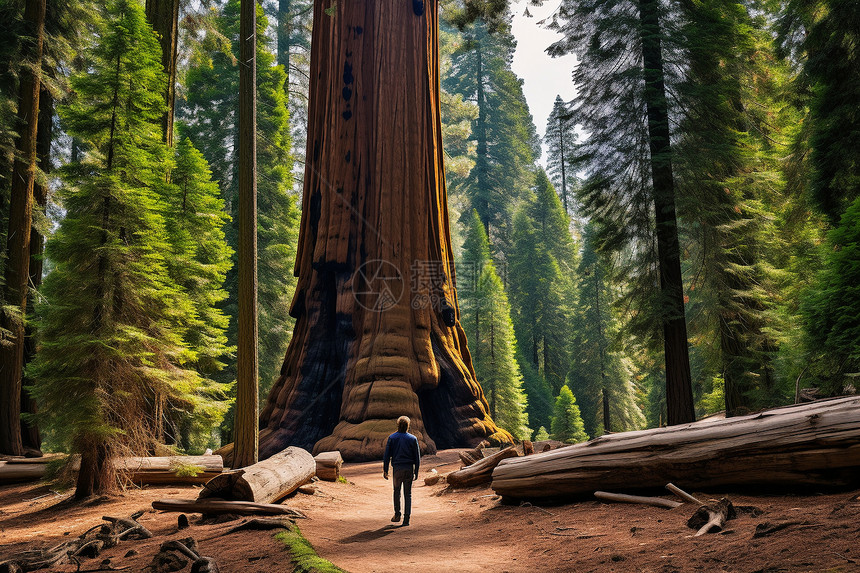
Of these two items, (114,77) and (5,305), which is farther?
(5,305)

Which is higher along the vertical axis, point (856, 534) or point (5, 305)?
point (5, 305)

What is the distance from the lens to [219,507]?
5.94 m

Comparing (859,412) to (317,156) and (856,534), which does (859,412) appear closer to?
(856,534)

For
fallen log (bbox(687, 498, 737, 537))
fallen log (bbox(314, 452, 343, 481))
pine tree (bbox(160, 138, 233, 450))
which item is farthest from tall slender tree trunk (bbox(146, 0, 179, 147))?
fallen log (bbox(687, 498, 737, 537))

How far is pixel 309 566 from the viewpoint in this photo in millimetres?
3818

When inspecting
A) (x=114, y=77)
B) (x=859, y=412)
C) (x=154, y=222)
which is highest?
(x=114, y=77)

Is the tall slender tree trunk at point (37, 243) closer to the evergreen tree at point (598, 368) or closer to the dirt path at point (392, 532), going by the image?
the dirt path at point (392, 532)

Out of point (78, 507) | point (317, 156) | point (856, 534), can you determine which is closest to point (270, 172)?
point (317, 156)

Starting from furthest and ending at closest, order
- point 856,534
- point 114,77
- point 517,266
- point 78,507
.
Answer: point 517,266, point 114,77, point 78,507, point 856,534

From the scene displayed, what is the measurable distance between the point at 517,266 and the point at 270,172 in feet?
75.1

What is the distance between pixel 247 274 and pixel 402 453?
3.79 metres

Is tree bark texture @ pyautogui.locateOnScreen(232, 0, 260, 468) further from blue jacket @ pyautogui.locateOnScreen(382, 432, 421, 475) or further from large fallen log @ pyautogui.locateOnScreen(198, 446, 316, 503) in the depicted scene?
blue jacket @ pyautogui.locateOnScreen(382, 432, 421, 475)

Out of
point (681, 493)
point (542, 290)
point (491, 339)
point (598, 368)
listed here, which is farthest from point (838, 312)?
point (542, 290)

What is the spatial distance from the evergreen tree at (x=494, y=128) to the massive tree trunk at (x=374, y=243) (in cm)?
2722
